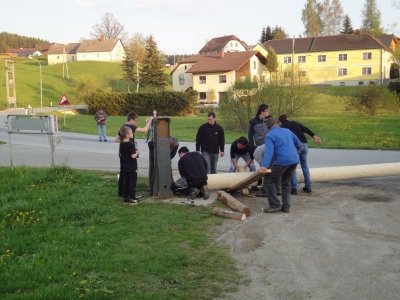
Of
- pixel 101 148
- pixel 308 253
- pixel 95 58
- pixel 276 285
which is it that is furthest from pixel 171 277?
pixel 95 58

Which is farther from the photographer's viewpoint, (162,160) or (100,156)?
A: (100,156)

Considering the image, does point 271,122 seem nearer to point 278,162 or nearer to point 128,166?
point 278,162

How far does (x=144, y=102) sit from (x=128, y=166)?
42.8m

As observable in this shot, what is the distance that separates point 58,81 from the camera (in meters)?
88.9

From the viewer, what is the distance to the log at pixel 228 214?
862 centimetres

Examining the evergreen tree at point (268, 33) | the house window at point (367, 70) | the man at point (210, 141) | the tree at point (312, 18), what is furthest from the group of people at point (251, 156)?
the evergreen tree at point (268, 33)

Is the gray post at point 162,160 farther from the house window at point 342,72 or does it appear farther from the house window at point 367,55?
the house window at point 342,72

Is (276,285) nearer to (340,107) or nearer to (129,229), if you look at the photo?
(129,229)

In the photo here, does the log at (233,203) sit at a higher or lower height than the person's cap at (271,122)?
lower

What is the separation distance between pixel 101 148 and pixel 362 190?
1210 cm

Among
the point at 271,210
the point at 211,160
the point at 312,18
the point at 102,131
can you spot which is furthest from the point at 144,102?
the point at 312,18

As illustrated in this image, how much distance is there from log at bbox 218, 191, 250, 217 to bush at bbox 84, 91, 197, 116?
40449 mm

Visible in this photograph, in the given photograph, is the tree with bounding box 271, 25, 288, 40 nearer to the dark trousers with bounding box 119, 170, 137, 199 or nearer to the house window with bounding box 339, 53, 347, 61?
the house window with bounding box 339, 53, 347, 61

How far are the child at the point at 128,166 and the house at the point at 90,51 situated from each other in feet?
343
